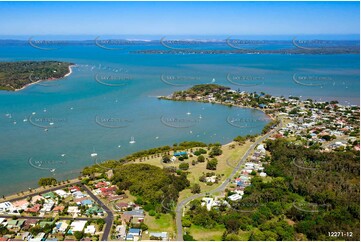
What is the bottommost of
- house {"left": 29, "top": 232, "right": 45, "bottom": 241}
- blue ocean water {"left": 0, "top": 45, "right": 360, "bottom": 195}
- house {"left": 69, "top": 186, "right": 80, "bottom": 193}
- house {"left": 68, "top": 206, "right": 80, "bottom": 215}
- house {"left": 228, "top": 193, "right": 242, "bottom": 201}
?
blue ocean water {"left": 0, "top": 45, "right": 360, "bottom": 195}

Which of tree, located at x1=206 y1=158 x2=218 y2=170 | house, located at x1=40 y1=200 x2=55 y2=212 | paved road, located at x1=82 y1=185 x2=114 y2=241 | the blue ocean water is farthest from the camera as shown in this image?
the blue ocean water

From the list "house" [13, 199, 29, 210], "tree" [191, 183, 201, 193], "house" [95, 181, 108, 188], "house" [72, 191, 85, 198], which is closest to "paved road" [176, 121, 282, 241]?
"tree" [191, 183, 201, 193]

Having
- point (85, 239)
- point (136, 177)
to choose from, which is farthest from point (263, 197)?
point (85, 239)

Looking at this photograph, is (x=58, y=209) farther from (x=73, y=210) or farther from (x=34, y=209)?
(x=34, y=209)

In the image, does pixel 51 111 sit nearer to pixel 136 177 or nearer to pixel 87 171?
pixel 87 171

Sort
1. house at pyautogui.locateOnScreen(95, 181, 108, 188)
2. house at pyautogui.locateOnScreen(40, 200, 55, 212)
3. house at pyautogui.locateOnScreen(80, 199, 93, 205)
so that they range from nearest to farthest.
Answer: house at pyautogui.locateOnScreen(40, 200, 55, 212) < house at pyautogui.locateOnScreen(80, 199, 93, 205) < house at pyautogui.locateOnScreen(95, 181, 108, 188)

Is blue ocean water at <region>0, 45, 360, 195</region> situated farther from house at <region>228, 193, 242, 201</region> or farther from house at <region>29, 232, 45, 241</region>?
house at <region>228, 193, 242, 201</region>

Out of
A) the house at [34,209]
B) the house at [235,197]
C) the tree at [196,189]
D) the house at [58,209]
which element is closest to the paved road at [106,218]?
the house at [58,209]

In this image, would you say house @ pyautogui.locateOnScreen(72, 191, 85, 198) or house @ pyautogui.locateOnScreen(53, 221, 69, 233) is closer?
house @ pyautogui.locateOnScreen(53, 221, 69, 233)
